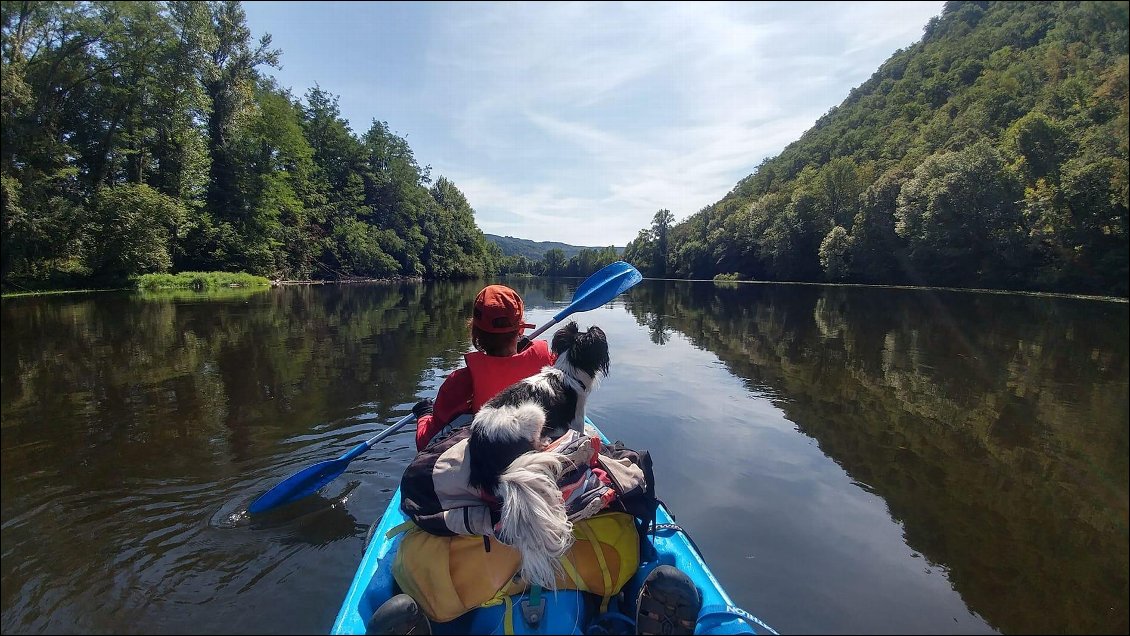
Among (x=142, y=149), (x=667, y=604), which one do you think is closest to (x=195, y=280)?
(x=142, y=149)

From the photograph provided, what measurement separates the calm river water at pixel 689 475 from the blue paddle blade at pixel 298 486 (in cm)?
17

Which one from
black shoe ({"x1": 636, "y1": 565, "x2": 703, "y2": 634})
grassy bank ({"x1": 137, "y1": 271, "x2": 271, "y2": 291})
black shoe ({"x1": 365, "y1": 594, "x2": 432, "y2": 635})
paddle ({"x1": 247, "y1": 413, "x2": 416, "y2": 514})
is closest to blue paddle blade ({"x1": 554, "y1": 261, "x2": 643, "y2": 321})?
paddle ({"x1": 247, "y1": 413, "x2": 416, "y2": 514})

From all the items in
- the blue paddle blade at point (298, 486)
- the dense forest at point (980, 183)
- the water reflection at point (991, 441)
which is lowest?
the water reflection at point (991, 441)

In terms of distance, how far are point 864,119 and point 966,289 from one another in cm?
6877

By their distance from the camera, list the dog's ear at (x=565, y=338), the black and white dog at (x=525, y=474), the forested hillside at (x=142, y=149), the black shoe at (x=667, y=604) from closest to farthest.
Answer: the black and white dog at (x=525, y=474) < the black shoe at (x=667, y=604) < the dog's ear at (x=565, y=338) < the forested hillside at (x=142, y=149)

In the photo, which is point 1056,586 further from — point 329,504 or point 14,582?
point 14,582

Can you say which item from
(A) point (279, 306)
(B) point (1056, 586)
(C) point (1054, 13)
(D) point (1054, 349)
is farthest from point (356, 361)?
(C) point (1054, 13)

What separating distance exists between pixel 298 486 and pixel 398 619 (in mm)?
2851

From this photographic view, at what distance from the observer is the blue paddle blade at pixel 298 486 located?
14.2 feet

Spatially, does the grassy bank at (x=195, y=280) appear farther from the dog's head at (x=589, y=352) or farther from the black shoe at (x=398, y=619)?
the dog's head at (x=589, y=352)

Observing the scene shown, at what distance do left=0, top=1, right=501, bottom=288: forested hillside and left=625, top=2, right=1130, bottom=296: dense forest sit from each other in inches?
1349

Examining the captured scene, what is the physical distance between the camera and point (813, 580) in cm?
371

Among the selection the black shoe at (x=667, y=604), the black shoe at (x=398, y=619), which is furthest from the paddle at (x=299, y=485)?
the black shoe at (x=667, y=604)

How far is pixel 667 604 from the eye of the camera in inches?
85.7
